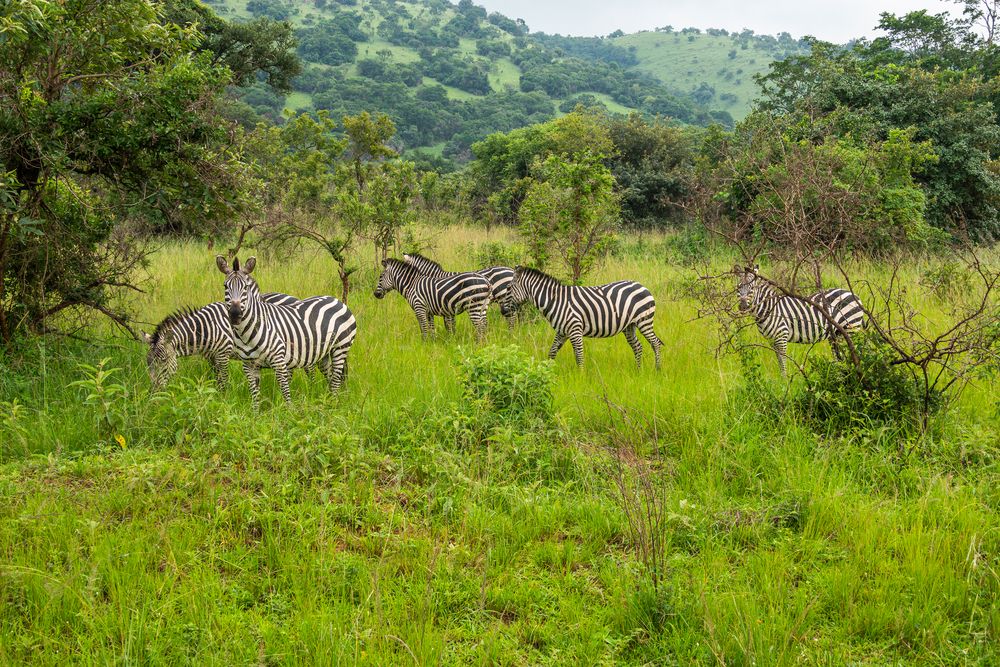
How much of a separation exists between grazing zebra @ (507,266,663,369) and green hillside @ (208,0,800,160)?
29.8 m

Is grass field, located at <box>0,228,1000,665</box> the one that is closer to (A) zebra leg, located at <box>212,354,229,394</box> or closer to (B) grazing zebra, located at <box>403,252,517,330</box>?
(A) zebra leg, located at <box>212,354,229,394</box>

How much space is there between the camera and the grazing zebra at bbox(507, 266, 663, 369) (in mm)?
8336

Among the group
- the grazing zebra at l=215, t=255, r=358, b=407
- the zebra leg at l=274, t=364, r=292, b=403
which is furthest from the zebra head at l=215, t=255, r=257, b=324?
the zebra leg at l=274, t=364, r=292, b=403

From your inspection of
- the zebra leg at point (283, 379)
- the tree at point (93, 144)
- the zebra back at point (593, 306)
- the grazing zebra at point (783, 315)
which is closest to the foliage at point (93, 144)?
the tree at point (93, 144)

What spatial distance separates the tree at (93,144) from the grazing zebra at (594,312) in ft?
13.2

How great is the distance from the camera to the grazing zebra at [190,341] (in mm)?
6516

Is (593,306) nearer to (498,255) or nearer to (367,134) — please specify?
(498,255)

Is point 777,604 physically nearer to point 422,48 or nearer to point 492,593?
point 492,593

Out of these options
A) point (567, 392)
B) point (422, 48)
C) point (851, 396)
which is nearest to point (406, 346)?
point (567, 392)

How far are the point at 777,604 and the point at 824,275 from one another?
10.4m

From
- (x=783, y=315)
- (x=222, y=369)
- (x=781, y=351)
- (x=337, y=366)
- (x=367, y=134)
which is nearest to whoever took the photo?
(x=222, y=369)

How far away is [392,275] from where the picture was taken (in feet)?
34.8

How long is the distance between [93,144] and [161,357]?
2.20 meters

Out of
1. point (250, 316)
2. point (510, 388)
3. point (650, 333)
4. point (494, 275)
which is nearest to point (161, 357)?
point (250, 316)
